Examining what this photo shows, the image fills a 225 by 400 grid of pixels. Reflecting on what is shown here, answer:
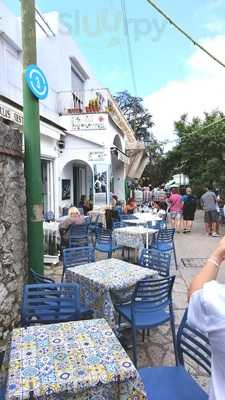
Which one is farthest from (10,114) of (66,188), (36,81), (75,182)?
(75,182)

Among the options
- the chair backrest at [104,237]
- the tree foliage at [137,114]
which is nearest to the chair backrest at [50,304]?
the chair backrest at [104,237]

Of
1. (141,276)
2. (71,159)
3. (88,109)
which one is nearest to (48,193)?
(71,159)

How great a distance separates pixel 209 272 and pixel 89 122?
37.9 feet

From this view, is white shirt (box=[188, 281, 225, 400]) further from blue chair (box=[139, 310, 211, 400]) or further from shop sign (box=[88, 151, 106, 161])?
shop sign (box=[88, 151, 106, 161])

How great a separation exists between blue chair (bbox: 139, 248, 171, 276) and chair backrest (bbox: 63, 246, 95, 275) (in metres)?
0.88

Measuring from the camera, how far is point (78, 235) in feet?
24.5

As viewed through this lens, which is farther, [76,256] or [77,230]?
[77,230]

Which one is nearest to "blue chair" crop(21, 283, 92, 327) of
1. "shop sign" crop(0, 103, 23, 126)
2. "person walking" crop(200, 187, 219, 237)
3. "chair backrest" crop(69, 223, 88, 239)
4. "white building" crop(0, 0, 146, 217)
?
"chair backrest" crop(69, 223, 88, 239)

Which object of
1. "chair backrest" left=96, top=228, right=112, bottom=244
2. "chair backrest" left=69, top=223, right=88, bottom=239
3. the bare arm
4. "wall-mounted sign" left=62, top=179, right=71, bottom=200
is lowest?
"chair backrest" left=96, top=228, right=112, bottom=244

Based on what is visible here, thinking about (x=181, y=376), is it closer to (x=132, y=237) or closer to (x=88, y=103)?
(x=132, y=237)

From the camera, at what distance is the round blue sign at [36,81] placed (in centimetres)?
440

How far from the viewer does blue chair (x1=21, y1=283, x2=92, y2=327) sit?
313 cm

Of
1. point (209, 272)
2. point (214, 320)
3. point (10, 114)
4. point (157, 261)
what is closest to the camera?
point (214, 320)

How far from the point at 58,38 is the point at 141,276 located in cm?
1178
